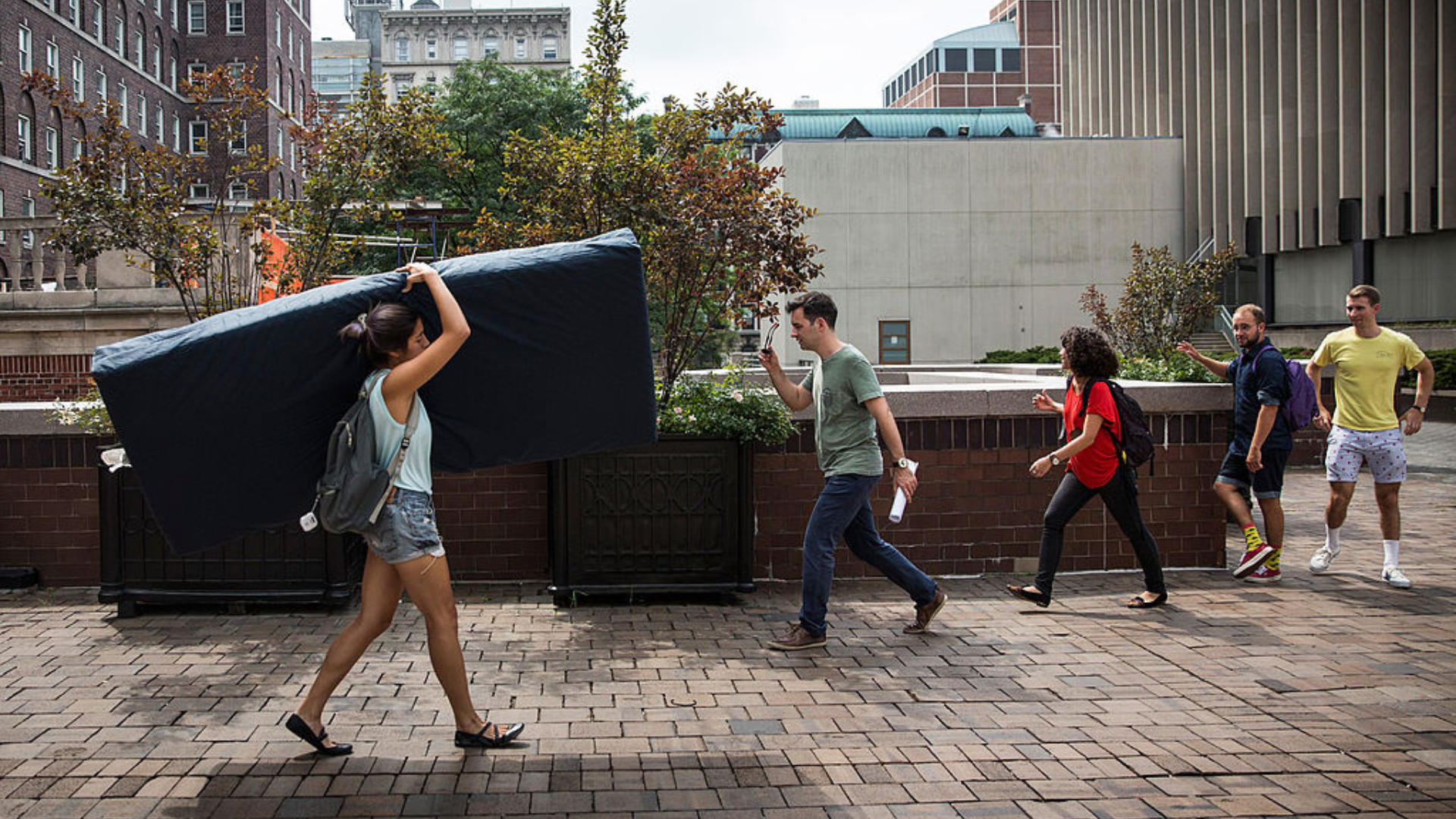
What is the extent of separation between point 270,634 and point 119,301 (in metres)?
10.5

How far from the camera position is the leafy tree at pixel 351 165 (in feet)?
28.4

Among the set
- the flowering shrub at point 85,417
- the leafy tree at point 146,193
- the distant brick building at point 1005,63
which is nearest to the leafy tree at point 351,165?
the leafy tree at point 146,193

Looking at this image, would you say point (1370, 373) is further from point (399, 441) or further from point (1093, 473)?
point (399, 441)

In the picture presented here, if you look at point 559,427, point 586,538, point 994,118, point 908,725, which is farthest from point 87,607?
point 994,118

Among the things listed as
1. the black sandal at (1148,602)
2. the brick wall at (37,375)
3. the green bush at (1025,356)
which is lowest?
the black sandal at (1148,602)

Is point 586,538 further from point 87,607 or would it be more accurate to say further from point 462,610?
point 87,607

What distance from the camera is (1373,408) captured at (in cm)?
827

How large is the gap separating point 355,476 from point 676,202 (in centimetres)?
402

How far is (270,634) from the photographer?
6.73m

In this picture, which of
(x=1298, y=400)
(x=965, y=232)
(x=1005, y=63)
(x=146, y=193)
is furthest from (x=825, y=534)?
(x=1005, y=63)

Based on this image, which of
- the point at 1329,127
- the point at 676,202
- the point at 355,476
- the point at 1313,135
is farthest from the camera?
the point at 1313,135

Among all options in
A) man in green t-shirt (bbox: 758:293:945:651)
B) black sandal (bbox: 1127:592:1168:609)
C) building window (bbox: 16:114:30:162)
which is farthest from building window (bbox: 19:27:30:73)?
black sandal (bbox: 1127:592:1168:609)

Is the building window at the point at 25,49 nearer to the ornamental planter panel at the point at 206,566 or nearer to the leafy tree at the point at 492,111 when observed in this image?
the leafy tree at the point at 492,111

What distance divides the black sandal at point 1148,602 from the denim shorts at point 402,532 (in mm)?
4506
